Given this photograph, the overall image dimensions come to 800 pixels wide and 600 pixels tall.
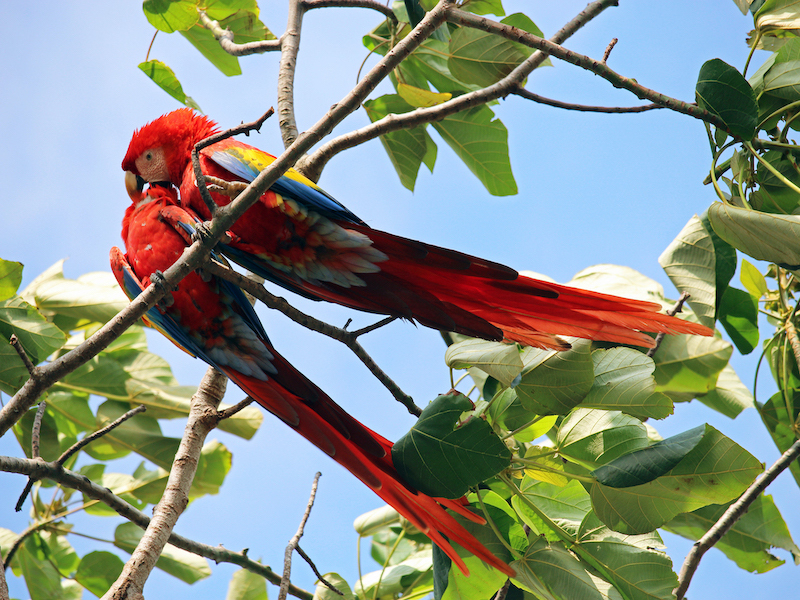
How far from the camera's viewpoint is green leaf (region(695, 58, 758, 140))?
850mm

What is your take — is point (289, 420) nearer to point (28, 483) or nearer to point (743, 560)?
point (28, 483)

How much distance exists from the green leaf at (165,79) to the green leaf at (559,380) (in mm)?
1134

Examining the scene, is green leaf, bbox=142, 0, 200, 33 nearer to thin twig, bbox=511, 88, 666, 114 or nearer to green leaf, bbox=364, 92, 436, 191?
green leaf, bbox=364, 92, 436, 191

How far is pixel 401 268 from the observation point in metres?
1.00

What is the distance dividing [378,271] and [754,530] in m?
0.99

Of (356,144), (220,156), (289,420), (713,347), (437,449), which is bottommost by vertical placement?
(437,449)

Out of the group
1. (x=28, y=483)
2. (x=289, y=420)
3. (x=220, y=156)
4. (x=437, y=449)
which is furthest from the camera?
(x=220, y=156)

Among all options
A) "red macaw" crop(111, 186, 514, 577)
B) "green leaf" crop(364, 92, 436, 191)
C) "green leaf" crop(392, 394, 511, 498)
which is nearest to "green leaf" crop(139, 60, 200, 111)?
"red macaw" crop(111, 186, 514, 577)

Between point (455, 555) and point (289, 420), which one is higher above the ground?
point (289, 420)

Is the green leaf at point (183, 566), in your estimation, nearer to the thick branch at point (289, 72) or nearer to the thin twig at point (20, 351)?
the thin twig at point (20, 351)

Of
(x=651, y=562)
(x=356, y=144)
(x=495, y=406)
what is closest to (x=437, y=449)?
(x=495, y=406)

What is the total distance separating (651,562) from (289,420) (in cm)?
64

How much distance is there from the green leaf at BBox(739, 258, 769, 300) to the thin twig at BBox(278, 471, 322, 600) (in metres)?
1.01

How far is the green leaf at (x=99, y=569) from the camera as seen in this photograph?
145cm
